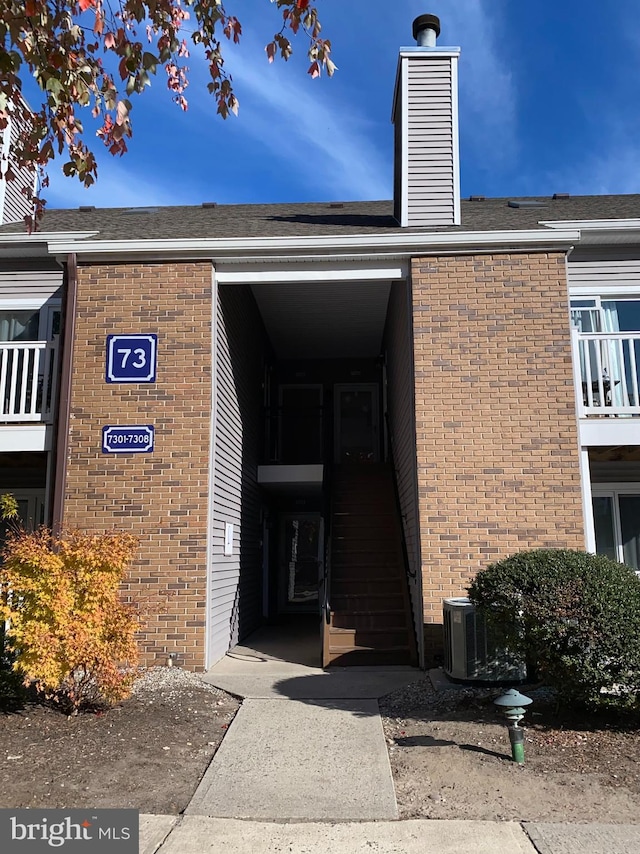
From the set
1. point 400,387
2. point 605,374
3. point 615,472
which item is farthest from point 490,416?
point 615,472

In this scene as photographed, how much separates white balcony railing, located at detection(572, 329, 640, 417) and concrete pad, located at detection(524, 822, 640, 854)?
5.69m

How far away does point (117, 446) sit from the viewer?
28.9ft

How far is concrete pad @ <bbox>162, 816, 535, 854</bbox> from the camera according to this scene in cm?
392

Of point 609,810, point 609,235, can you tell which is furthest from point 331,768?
point 609,235

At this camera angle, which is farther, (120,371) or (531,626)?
(120,371)

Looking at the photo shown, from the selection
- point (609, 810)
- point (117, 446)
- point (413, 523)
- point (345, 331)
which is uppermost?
point (345, 331)

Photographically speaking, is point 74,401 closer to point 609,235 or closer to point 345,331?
point 345,331

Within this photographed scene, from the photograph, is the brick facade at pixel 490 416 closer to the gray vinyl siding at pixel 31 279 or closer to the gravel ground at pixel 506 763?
the gravel ground at pixel 506 763

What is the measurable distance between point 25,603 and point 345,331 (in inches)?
368

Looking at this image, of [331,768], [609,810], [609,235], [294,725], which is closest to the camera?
[609,810]

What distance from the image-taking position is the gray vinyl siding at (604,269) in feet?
35.1

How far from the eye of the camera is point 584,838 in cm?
400

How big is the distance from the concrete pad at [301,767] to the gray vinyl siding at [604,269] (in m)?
6.99

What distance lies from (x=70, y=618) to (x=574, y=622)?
412cm
